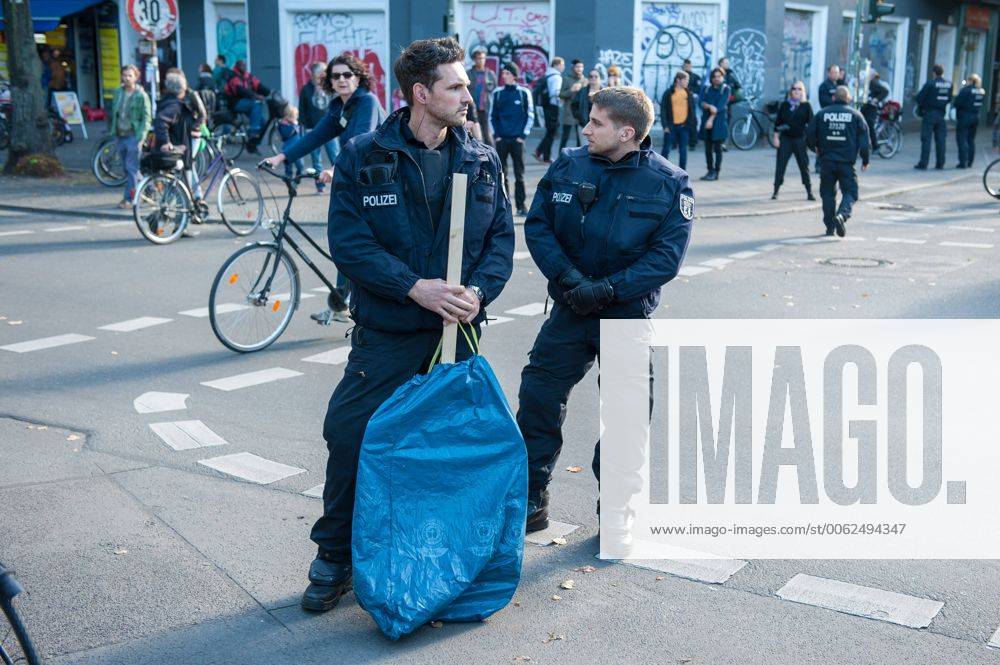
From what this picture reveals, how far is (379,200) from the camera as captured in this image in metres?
3.89

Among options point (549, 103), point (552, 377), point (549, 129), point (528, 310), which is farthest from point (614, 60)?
point (552, 377)

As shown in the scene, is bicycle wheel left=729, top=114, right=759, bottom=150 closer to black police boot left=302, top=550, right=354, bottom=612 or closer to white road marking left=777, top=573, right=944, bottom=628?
white road marking left=777, top=573, right=944, bottom=628

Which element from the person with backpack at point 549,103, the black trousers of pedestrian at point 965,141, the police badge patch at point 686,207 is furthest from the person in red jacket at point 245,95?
the police badge patch at point 686,207

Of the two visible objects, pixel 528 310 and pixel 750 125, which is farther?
pixel 750 125

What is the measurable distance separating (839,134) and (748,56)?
12888 millimetres

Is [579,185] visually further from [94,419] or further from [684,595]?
[94,419]

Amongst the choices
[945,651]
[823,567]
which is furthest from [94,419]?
[945,651]

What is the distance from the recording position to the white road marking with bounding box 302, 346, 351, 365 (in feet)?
25.2

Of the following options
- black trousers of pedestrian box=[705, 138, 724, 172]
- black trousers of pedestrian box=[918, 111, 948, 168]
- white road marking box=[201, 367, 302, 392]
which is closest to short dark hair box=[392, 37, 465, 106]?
white road marking box=[201, 367, 302, 392]

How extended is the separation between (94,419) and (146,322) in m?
2.52

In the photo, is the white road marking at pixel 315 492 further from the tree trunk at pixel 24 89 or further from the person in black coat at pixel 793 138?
the tree trunk at pixel 24 89

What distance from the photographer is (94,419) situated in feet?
20.8

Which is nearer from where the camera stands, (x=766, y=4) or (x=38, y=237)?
(x=38, y=237)

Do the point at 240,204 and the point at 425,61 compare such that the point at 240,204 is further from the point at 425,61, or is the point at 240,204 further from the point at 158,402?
the point at 425,61
